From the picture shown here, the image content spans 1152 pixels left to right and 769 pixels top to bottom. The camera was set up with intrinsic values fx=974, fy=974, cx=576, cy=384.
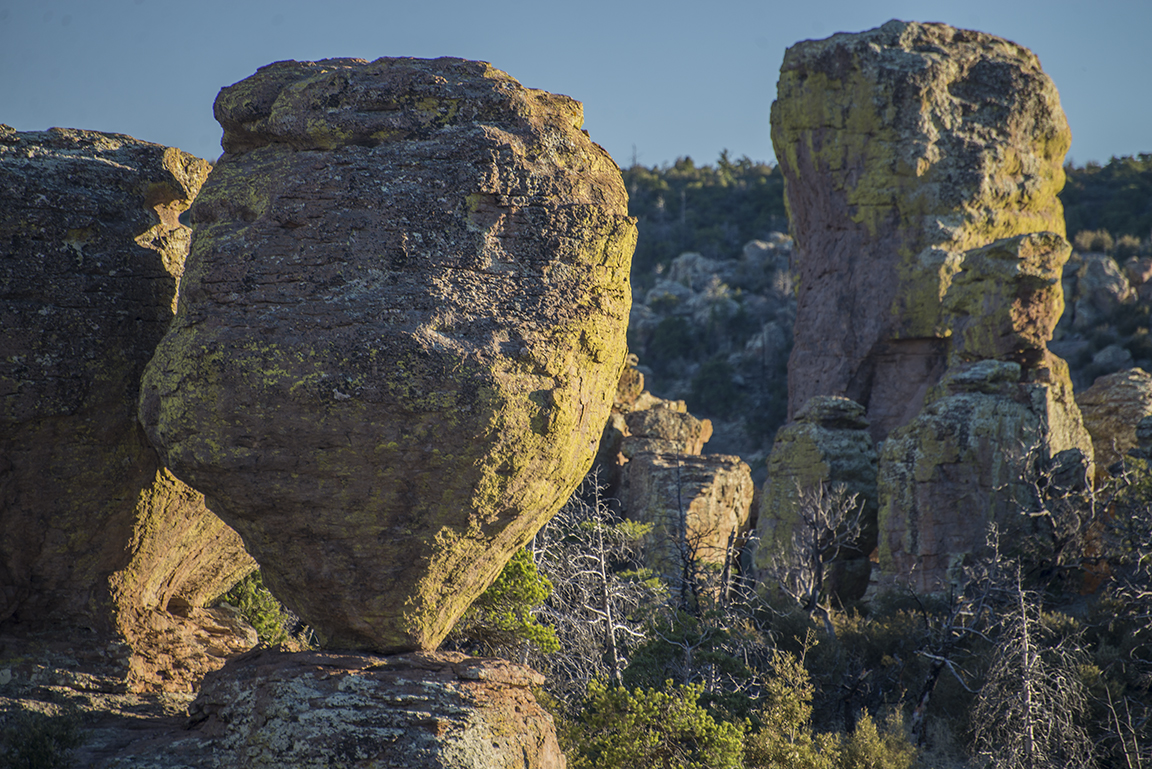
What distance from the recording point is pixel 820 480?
18.3m

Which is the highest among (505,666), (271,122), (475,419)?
(271,122)

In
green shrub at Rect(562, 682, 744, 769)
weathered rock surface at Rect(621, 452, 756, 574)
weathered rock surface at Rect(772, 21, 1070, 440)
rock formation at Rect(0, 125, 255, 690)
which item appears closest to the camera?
rock formation at Rect(0, 125, 255, 690)

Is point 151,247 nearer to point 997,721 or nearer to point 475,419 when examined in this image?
point 475,419

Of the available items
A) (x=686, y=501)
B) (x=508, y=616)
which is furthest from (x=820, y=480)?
(x=508, y=616)

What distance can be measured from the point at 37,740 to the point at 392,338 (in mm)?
3276

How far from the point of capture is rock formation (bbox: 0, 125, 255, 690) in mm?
6688

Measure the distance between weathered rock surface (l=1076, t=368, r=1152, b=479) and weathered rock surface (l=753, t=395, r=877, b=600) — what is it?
4514 millimetres

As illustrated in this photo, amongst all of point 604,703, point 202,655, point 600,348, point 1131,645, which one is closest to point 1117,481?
point 1131,645

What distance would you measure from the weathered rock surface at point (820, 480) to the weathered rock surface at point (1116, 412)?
14.8ft

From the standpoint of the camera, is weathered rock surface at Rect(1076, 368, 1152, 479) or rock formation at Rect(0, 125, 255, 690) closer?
rock formation at Rect(0, 125, 255, 690)

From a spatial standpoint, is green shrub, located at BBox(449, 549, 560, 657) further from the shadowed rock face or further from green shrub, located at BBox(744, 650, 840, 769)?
the shadowed rock face

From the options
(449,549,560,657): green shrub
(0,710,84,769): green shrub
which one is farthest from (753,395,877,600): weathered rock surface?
(0,710,84,769): green shrub

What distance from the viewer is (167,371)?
5938 mm

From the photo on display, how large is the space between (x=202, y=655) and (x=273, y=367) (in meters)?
3.29
